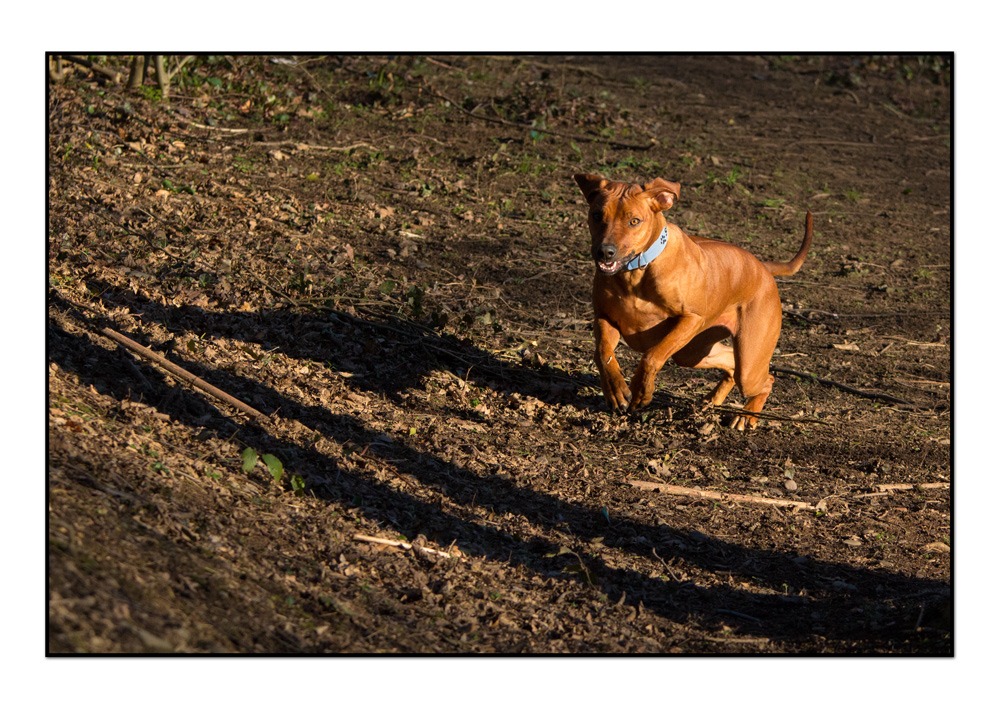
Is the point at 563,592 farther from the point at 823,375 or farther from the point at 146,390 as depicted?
the point at 823,375

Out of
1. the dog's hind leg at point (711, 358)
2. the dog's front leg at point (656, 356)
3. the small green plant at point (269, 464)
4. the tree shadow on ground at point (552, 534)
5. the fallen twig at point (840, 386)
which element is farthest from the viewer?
the fallen twig at point (840, 386)

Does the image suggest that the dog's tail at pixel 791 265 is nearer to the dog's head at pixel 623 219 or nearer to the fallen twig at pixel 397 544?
the dog's head at pixel 623 219

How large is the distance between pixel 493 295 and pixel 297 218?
2.06 m

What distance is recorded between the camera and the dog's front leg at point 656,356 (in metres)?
5.56

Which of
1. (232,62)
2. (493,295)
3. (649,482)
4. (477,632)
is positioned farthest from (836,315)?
(232,62)

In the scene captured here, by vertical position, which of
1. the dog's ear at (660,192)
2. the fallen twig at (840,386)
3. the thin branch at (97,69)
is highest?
the thin branch at (97,69)

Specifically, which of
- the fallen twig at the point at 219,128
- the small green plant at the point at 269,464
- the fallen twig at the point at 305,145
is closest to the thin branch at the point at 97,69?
the fallen twig at the point at 219,128

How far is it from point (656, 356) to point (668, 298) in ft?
1.27

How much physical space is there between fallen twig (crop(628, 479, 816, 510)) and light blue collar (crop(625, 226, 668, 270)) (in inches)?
52.5

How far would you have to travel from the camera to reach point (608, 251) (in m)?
5.13

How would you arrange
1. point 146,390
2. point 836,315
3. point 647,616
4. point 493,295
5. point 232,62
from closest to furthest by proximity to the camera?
point 647,616 → point 146,390 → point 493,295 → point 836,315 → point 232,62

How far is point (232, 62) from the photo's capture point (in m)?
11.0

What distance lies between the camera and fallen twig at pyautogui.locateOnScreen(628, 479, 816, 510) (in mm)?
5363

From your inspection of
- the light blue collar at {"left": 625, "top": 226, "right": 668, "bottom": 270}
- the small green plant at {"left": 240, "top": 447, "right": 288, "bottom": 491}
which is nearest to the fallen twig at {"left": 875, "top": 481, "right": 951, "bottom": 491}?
the light blue collar at {"left": 625, "top": 226, "right": 668, "bottom": 270}
